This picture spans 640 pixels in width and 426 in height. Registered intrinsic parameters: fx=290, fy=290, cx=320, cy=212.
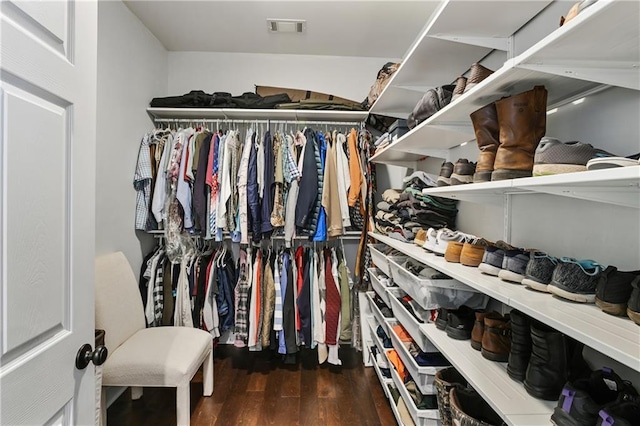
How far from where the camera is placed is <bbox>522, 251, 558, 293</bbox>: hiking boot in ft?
2.65

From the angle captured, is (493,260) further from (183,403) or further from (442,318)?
(183,403)

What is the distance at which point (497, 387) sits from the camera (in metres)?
0.82

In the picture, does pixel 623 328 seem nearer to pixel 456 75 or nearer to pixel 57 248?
pixel 57 248

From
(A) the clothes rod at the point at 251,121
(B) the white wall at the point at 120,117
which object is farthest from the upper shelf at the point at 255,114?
(B) the white wall at the point at 120,117

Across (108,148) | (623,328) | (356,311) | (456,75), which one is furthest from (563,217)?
(108,148)

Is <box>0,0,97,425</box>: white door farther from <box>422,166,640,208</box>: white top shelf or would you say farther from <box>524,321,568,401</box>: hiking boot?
<box>524,321,568,401</box>: hiking boot

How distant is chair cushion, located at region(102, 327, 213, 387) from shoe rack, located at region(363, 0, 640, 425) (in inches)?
45.3

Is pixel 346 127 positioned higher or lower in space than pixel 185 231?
higher

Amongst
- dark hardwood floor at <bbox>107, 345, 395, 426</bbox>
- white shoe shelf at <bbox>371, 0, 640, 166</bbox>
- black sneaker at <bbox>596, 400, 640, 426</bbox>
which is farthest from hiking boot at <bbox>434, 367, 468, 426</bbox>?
white shoe shelf at <bbox>371, 0, 640, 166</bbox>

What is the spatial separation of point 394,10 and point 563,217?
67.9 inches

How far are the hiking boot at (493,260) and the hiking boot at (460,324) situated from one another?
0.26 meters

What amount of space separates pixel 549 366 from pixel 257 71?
2.71 metres

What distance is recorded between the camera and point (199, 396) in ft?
6.12

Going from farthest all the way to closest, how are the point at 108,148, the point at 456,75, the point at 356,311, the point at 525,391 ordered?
the point at 356,311 → the point at 108,148 → the point at 456,75 → the point at 525,391
